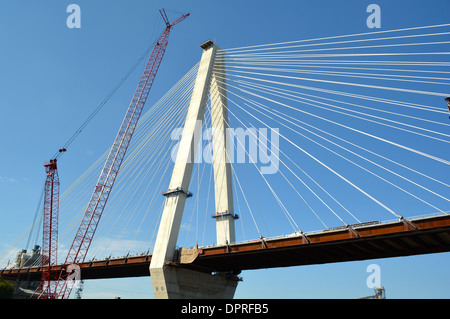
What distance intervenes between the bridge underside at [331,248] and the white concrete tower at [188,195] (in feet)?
6.04

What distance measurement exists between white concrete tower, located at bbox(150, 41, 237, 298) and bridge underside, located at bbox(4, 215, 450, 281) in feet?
6.04

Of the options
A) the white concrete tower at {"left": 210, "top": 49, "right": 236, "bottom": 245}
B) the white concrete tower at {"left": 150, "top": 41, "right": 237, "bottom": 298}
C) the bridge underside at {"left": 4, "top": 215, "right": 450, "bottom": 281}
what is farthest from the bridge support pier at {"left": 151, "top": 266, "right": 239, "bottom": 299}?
the white concrete tower at {"left": 210, "top": 49, "right": 236, "bottom": 245}

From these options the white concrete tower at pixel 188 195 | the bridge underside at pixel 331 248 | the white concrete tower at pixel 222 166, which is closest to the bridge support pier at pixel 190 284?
the white concrete tower at pixel 188 195

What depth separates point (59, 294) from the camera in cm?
6300

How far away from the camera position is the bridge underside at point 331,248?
97.8 ft

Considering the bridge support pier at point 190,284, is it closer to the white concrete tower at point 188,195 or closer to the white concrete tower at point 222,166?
the white concrete tower at point 188,195

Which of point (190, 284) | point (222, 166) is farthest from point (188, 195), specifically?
point (190, 284)

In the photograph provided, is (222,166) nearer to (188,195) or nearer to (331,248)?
(188,195)

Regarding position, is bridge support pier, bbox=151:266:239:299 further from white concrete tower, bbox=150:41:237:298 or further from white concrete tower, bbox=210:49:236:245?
white concrete tower, bbox=210:49:236:245
